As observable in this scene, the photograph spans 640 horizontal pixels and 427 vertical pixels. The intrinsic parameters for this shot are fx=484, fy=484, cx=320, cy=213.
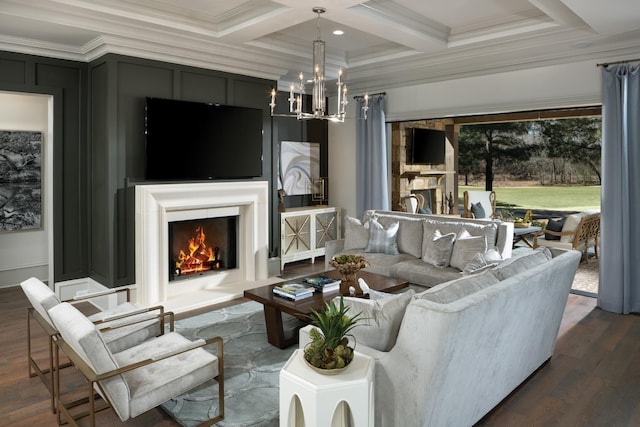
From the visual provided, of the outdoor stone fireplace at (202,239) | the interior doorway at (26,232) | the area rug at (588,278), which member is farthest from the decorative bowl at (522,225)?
the interior doorway at (26,232)

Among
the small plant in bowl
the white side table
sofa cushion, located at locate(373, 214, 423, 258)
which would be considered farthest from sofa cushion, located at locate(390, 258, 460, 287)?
the white side table

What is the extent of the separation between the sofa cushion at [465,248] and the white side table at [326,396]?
9.34 feet

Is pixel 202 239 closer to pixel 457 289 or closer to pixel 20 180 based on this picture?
pixel 20 180

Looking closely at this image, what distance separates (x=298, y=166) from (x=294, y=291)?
12.1ft

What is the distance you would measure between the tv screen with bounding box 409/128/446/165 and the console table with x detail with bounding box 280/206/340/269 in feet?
5.26

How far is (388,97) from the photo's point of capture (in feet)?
22.8

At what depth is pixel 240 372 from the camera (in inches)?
138

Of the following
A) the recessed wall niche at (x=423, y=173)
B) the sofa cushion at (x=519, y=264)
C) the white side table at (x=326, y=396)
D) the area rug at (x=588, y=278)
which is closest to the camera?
the white side table at (x=326, y=396)

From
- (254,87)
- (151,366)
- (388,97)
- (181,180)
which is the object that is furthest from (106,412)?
(388,97)

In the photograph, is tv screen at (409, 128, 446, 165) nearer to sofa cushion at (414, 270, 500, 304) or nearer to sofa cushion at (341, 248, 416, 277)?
sofa cushion at (341, 248, 416, 277)

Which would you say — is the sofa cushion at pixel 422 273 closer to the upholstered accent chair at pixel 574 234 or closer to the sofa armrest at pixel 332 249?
the sofa armrest at pixel 332 249

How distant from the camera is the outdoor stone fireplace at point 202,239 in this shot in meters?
4.97

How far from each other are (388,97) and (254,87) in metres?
2.03

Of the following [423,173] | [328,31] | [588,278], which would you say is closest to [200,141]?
[328,31]
